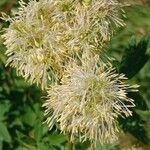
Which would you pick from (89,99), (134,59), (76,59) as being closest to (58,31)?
(76,59)

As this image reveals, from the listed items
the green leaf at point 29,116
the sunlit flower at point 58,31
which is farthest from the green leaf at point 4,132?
the sunlit flower at point 58,31

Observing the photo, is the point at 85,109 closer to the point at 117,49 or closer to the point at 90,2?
the point at 90,2

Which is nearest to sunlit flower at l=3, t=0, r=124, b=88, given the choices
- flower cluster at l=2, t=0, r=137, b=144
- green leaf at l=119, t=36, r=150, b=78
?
flower cluster at l=2, t=0, r=137, b=144

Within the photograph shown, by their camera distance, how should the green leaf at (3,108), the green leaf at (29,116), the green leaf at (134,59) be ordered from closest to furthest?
the green leaf at (134,59)
the green leaf at (3,108)
the green leaf at (29,116)

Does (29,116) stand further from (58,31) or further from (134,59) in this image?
(58,31)

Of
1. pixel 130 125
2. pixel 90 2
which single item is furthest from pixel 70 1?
pixel 130 125

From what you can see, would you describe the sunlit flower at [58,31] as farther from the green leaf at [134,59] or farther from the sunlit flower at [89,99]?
the green leaf at [134,59]
